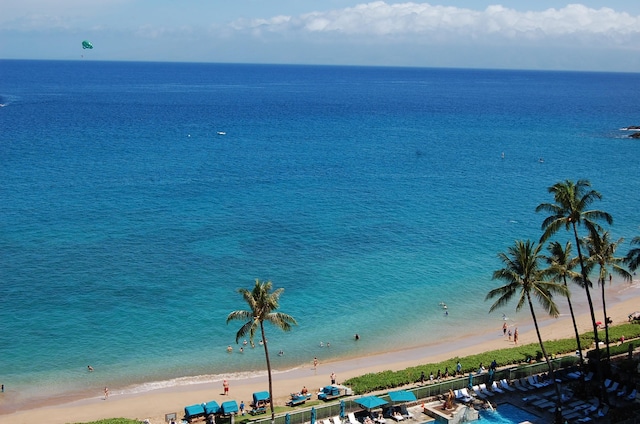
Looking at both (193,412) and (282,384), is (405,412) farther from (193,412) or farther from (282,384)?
(193,412)

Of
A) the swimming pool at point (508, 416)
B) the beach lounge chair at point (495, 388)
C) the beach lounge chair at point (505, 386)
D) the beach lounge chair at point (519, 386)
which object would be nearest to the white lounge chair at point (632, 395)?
the beach lounge chair at point (519, 386)

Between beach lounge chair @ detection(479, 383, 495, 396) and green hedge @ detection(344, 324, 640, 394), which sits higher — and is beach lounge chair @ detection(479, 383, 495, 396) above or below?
below

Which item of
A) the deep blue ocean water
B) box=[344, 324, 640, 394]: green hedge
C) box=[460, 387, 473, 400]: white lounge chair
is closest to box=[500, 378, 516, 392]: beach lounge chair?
box=[460, 387, 473, 400]: white lounge chair

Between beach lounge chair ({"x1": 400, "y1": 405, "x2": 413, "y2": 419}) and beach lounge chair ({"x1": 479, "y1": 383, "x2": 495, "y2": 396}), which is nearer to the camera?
beach lounge chair ({"x1": 400, "y1": 405, "x2": 413, "y2": 419})

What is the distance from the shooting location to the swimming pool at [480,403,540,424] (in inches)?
1309

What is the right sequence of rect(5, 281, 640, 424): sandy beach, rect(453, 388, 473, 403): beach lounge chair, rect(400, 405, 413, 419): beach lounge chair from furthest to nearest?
rect(5, 281, 640, 424): sandy beach < rect(453, 388, 473, 403): beach lounge chair < rect(400, 405, 413, 419): beach lounge chair

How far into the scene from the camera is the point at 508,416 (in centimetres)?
3381

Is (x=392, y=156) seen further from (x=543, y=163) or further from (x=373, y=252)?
(x=373, y=252)

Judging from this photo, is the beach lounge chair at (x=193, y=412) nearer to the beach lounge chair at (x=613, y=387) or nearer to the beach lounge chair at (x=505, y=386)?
the beach lounge chair at (x=505, y=386)

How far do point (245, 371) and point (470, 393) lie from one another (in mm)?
16292

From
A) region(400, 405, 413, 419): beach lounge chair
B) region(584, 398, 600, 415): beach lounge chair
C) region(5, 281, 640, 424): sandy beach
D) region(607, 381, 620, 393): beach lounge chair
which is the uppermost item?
region(5, 281, 640, 424): sandy beach

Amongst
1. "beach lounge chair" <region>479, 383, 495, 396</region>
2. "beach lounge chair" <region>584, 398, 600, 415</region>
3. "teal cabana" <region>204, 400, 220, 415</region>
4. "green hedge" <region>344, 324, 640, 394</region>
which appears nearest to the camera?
"beach lounge chair" <region>584, 398, 600, 415</region>

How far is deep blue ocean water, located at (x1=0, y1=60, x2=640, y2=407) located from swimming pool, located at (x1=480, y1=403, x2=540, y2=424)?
14485 mm

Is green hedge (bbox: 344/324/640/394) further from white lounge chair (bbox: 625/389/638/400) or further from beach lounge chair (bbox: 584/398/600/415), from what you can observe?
beach lounge chair (bbox: 584/398/600/415)
